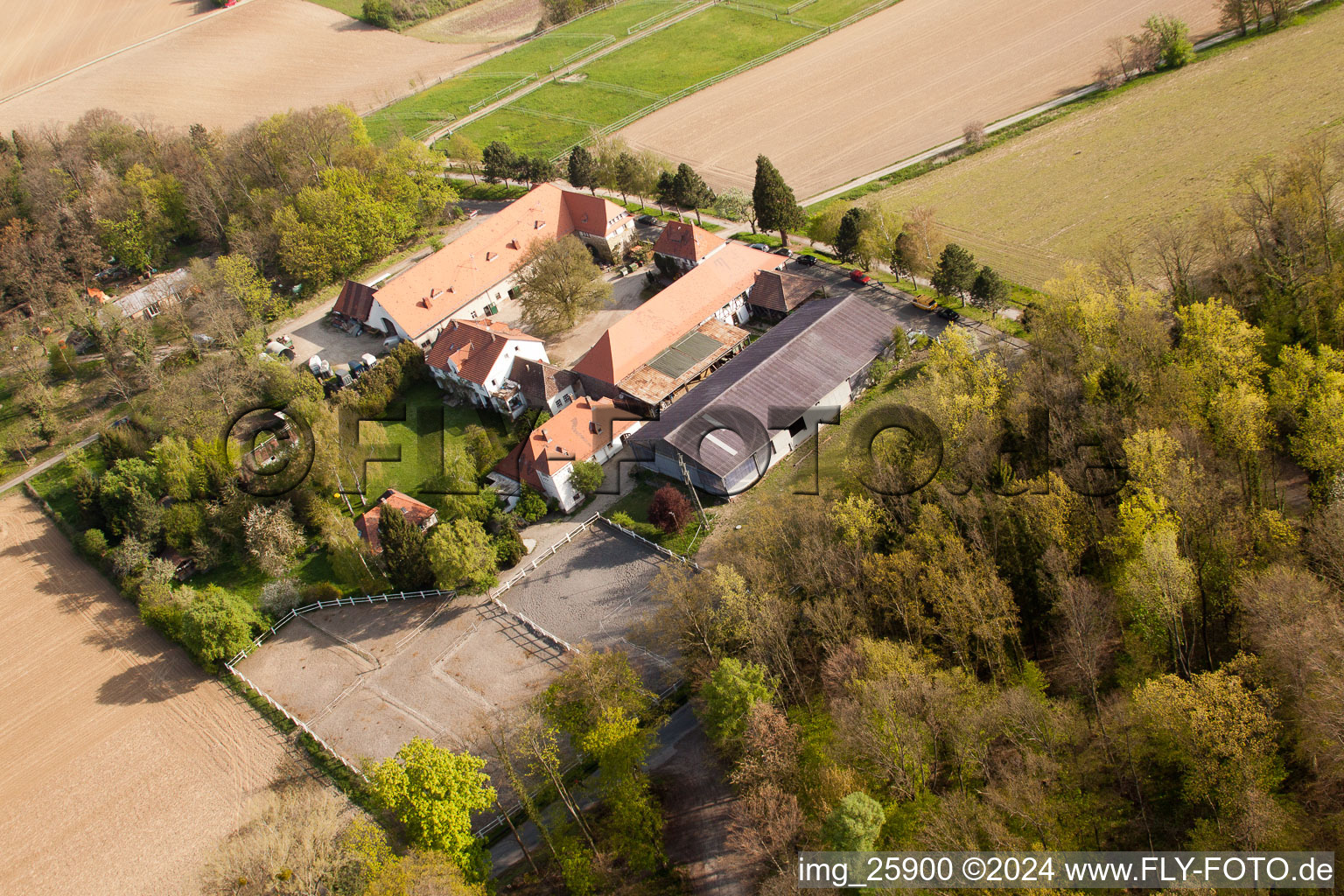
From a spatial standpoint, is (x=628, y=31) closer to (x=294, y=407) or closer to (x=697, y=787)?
(x=294, y=407)

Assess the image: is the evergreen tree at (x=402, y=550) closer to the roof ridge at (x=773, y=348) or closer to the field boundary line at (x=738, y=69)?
the roof ridge at (x=773, y=348)

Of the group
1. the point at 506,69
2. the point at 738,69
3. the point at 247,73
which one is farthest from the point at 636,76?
the point at 247,73

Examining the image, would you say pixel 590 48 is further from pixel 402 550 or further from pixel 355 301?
pixel 402 550

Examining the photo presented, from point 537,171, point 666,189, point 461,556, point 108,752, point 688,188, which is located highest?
point 537,171

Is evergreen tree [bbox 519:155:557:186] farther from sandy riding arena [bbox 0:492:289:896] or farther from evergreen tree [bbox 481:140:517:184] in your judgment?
sandy riding arena [bbox 0:492:289:896]

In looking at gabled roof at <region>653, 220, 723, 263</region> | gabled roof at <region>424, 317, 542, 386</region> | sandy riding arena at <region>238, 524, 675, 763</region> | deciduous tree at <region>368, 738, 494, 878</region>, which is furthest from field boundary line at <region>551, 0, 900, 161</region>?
deciduous tree at <region>368, 738, 494, 878</region>

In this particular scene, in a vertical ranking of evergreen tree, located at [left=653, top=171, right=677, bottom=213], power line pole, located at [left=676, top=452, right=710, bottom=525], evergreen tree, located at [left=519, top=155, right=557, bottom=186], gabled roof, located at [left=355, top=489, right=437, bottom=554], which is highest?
evergreen tree, located at [left=519, top=155, right=557, bottom=186]
